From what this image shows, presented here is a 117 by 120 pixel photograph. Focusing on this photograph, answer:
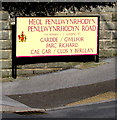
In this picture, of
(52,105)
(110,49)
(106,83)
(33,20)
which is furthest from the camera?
(110,49)

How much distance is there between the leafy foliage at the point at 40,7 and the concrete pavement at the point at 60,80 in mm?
2777

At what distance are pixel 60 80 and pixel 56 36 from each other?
7.40 feet

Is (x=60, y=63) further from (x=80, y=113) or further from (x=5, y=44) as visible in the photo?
(x=80, y=113)

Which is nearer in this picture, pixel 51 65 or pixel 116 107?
pixel 116 107

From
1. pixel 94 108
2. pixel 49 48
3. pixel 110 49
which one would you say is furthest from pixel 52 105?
pixel 110 49

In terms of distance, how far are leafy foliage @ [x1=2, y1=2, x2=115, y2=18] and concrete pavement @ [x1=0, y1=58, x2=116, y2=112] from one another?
278cm

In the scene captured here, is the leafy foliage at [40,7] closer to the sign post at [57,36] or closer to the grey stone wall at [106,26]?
the grey stone wall at [106,26]

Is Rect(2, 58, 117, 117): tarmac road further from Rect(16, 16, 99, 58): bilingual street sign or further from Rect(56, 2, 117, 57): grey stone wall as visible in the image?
Rect(16, 16, 99, 58): bilingual street sign

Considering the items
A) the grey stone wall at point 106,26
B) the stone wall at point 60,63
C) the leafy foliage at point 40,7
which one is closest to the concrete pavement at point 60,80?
the stone wall at point 60,63

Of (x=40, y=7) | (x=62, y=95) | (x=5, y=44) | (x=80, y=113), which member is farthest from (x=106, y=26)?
(x=80, y=113)

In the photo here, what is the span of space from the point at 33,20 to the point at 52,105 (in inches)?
211

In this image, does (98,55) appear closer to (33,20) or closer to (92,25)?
(92,25)

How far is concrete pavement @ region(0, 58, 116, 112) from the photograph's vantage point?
14672 mm

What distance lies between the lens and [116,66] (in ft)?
54.3
